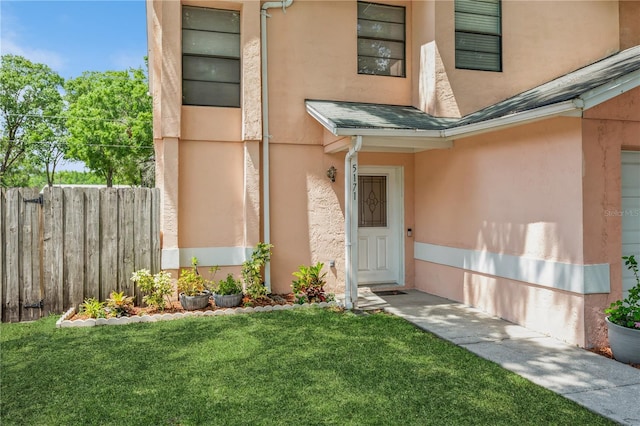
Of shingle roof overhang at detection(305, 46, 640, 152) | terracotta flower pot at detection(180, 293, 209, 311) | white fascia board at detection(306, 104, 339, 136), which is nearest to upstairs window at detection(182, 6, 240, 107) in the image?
white fascia board at detection(306, 104, 339, 136)

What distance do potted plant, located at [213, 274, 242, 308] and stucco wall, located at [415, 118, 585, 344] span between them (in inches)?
141

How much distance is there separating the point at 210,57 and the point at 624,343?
24.2 feet

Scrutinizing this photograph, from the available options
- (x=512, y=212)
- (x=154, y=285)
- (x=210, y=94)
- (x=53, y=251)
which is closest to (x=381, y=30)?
(x=210, y=94)

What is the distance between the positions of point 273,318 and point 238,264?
1681 millimetres

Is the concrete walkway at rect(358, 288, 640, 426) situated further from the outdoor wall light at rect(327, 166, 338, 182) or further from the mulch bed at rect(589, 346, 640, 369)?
the outdoor wall light at rect(327, 166, 338, 182)

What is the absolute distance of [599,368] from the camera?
4371mm

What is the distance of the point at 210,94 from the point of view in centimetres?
768

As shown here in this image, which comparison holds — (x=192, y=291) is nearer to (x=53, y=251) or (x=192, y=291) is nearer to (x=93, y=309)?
(x=93, y=309)

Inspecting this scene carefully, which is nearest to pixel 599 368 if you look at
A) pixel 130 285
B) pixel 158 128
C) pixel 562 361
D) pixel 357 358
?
pixel 562 361

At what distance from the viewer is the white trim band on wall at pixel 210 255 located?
23.5 feet

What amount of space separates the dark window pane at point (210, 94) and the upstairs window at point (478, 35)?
4272 millimetres

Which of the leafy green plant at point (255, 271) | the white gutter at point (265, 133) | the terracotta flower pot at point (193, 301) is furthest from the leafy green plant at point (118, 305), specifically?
the white gutter at point (265, 133)

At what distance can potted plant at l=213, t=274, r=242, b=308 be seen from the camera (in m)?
6.81

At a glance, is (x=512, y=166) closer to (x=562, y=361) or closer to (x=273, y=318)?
(x=562, y=361)
